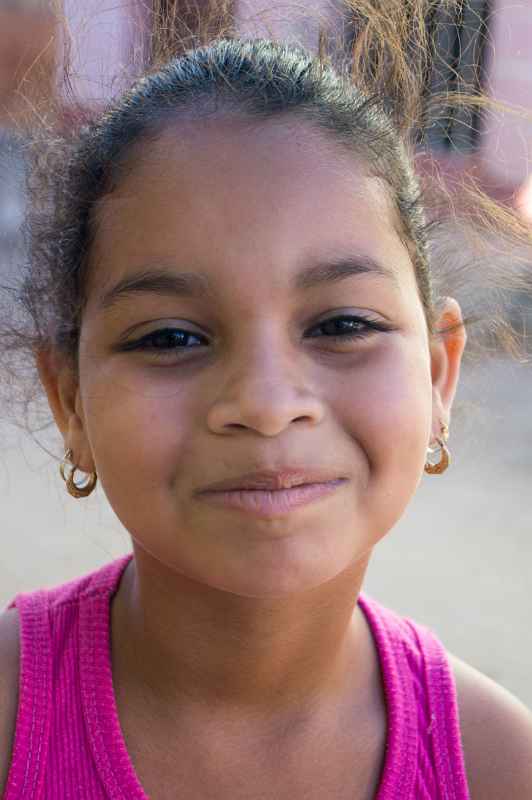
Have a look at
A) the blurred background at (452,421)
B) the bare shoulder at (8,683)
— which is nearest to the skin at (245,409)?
the bare shoulder at (8,683)

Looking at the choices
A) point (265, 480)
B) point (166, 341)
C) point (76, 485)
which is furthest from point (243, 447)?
point (76, 485)

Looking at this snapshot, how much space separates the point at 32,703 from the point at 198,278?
53cm

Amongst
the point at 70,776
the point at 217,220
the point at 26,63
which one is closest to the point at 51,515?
the point at 26,63

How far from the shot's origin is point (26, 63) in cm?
162

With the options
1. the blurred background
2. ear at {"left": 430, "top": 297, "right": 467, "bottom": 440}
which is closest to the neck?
ear at {"left": 430, "top": 297, "right": 467, "bottom": 440}

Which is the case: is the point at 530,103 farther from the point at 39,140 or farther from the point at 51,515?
the point at 51,515

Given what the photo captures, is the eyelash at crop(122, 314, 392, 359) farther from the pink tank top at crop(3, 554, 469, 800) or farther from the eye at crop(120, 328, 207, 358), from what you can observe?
the pink tank top at crop(3, 554, 469, 800)

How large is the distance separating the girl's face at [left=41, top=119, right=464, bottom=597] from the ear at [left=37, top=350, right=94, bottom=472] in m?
0.11

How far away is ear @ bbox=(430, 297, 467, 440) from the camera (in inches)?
54.9

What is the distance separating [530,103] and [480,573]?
1205 mm

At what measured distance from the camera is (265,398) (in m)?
1.05

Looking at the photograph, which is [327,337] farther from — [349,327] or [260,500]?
[260,500]

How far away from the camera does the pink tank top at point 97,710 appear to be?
1218mm

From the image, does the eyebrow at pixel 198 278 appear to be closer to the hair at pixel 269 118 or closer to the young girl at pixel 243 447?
the young girl at pixel 243 447
